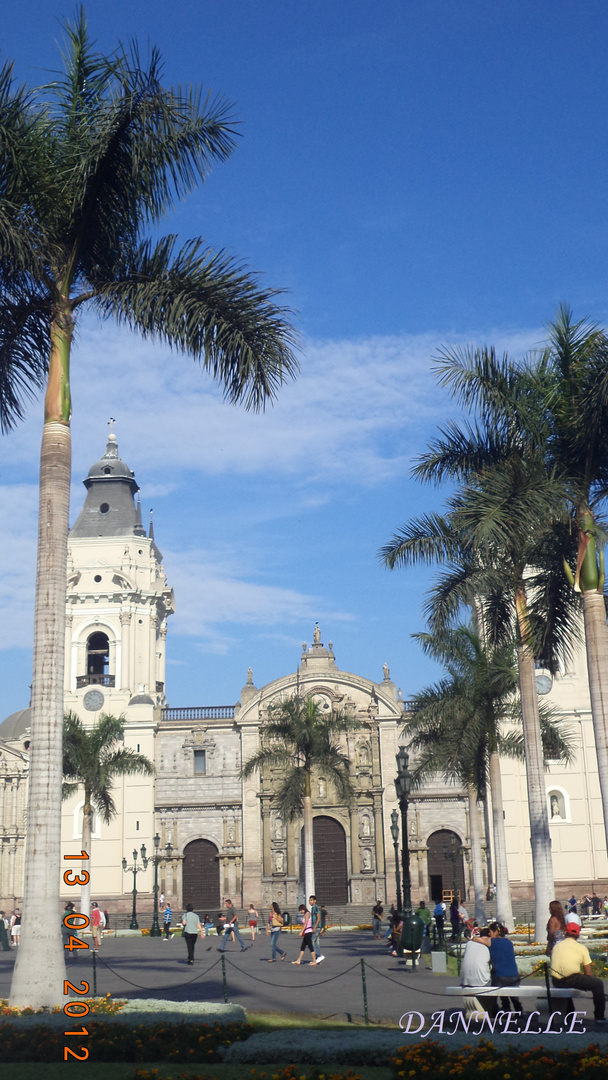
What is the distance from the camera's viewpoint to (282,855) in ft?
182

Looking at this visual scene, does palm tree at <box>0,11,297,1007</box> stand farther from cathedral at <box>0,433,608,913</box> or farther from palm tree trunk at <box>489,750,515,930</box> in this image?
cathedral at <box>0,433,608,913</box>

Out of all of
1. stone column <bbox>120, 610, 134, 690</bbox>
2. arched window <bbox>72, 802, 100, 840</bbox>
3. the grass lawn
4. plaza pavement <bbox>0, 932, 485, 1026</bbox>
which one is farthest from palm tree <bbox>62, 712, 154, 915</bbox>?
the grass lawn

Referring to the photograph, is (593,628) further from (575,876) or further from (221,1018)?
(575,876)

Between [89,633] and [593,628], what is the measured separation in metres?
42.9

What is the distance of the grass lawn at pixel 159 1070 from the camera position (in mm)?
10438

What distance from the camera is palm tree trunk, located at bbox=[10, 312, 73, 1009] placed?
41.9 ft

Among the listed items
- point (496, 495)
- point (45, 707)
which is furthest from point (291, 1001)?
point (496, 495)

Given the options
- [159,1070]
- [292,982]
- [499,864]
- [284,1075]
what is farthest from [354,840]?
[284,1075]

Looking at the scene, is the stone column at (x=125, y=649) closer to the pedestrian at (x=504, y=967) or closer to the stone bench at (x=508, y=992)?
the pedestrian at (x=504, y=967)

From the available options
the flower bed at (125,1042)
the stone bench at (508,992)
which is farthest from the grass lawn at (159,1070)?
the stone bench at (508,992)

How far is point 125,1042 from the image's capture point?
38.2ft

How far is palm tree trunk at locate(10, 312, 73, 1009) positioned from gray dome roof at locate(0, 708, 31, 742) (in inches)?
2089

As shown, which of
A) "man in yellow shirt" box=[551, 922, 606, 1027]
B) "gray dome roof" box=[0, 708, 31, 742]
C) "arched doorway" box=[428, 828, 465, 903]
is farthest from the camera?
"gray dome roof" box=[0, 708, 31, 742]

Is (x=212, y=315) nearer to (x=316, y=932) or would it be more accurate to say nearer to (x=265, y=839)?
(x=316, y=932)
